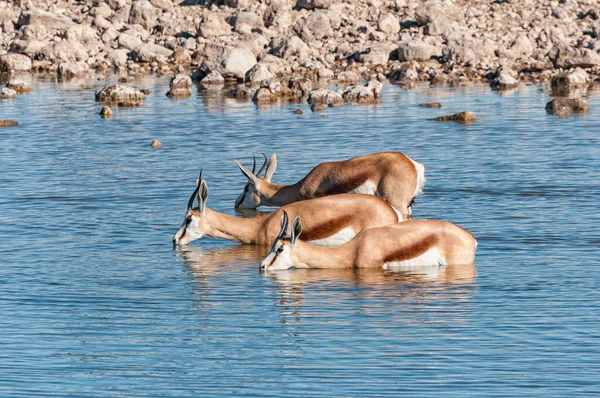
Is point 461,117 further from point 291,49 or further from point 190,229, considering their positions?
point 190,229

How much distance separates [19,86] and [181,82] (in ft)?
15.6

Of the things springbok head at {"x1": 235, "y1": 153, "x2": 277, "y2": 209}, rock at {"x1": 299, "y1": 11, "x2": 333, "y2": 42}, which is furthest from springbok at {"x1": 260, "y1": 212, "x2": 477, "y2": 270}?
rock at {"x1": 299, "y1": 11, "x2": 333, "y2": 42}

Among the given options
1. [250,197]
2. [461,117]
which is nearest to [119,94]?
[461,117]

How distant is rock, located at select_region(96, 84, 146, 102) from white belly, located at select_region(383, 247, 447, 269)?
1940 cm

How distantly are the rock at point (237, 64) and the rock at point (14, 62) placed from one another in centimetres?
789

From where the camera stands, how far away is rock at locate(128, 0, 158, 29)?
42.8 m

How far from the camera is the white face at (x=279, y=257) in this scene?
41.4 ft

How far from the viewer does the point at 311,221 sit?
13.9m

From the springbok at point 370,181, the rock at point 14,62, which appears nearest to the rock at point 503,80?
the rock at point 14,62

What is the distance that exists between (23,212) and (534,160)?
29.3 feet

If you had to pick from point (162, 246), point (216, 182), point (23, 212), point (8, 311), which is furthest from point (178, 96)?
point (8, 311)

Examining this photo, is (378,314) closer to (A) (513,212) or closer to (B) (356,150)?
(A) (513,212)

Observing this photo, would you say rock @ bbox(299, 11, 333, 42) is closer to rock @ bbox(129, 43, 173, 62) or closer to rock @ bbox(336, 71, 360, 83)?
rock @ bbox(129, 43, 173, 62)

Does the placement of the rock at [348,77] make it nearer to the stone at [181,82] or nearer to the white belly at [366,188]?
the stone at [181,82]
